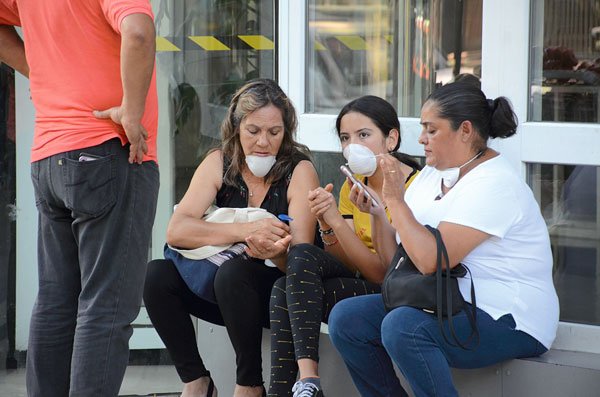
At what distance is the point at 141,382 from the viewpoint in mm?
4766

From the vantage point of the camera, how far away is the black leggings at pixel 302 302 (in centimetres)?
340

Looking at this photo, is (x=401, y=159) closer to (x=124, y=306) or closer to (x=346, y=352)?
(x=346, y=352)

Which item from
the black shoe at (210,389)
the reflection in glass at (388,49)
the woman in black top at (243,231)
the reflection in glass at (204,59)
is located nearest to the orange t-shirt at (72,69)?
the woman in black top at (243,231)

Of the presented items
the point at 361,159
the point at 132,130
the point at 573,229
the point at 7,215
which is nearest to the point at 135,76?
the point at 132,130

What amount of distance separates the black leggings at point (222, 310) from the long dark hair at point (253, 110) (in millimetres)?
371

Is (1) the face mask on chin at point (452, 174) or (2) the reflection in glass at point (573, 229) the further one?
(2) the reflection in glass at point (573, 229)

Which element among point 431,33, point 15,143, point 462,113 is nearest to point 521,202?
point 462,113

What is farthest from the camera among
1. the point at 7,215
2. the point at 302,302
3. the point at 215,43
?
the point at 7,215

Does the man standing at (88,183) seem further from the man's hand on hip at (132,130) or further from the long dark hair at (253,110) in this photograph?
the long dark hair at (253,110)

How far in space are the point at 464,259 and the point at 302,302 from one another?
59cm

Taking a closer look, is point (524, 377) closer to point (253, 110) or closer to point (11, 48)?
point (253, 110)

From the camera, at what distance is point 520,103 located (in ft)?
11.8

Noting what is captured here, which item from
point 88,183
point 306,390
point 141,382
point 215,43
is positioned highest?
point 215,43

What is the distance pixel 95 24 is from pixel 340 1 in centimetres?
133
